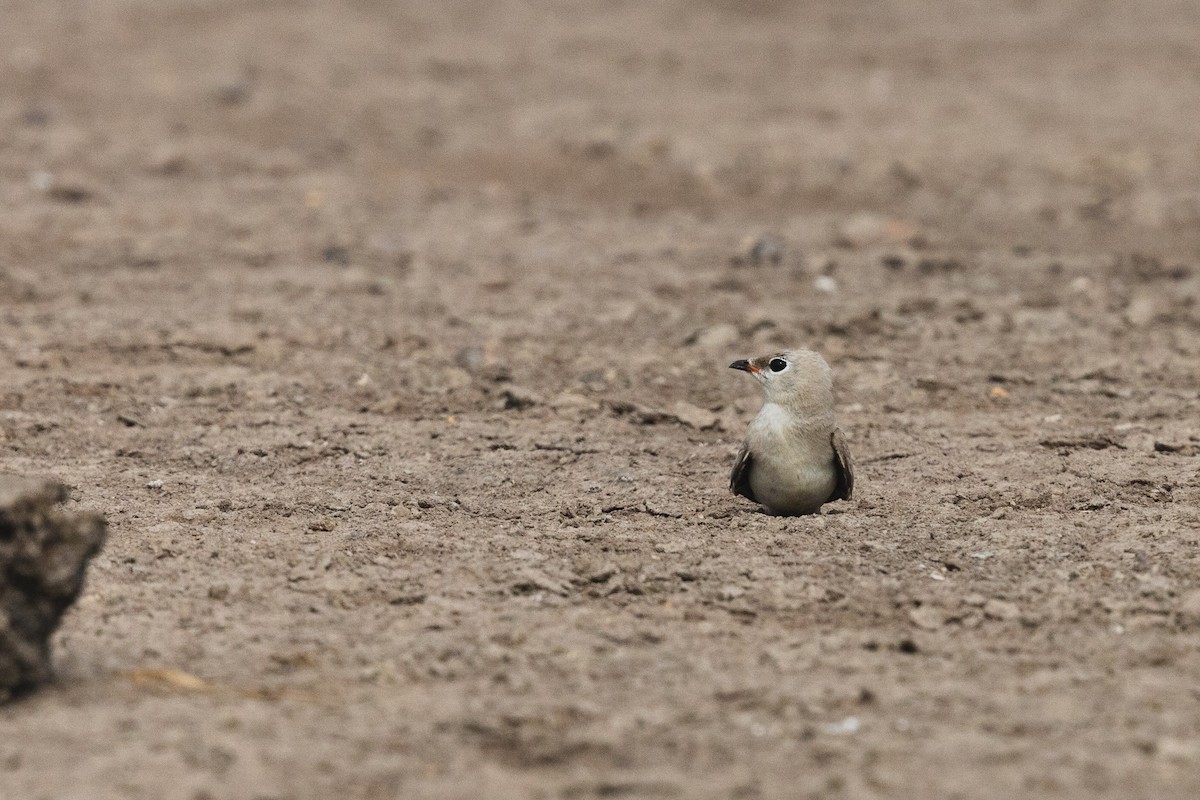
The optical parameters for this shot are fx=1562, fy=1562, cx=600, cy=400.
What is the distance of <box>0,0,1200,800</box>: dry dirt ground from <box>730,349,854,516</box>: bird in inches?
6.2

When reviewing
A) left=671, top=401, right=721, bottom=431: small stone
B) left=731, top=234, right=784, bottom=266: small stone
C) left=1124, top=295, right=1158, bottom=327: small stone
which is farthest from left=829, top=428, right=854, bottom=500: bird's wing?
left=731, top=234, right=784, bottom=266: small stone

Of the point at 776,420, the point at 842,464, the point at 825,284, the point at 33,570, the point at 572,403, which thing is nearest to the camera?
the point at 33,570

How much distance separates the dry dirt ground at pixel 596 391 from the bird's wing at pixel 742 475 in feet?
0.44

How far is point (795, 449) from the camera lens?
7.21 metres

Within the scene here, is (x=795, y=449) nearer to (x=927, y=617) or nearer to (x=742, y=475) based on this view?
(x=742, y=475)

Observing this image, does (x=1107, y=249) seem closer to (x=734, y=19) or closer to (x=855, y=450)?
(x=855, y=450)

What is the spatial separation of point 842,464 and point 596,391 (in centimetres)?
210

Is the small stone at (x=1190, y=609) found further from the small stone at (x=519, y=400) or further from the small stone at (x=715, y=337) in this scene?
the small stone at (x=715, y=337)

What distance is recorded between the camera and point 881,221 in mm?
11891

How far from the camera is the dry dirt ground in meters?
5.12

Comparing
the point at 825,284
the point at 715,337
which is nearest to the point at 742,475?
the point at 715,337

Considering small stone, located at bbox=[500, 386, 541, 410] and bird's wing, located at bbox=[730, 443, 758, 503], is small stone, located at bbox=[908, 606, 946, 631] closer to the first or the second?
bird's wing, located at bbox=[730, 443, 758, 503]

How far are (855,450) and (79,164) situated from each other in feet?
25.9

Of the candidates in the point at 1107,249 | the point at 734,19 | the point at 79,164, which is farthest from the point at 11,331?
the point at 734,19
